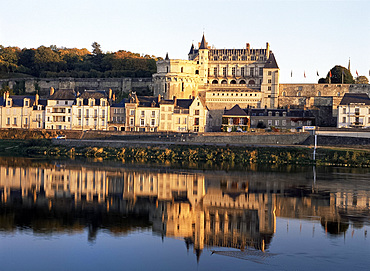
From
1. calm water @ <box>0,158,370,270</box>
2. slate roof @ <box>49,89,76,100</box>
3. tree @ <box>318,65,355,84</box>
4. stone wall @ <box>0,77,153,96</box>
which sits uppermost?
tree @ <box>318,65,355,84</box>

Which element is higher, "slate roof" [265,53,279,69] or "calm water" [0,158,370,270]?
"slate roof" [265,53,279,69]

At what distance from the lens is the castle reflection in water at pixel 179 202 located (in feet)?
70.8

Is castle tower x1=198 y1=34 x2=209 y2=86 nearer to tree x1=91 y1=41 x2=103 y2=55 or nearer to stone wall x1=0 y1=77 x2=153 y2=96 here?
stone wall x1=0 y1=77 x2=153 y2=96

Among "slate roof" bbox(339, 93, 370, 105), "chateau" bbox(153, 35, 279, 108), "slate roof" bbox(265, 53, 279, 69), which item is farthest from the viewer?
"slate roof" bbox(265, 53, 279, 69)

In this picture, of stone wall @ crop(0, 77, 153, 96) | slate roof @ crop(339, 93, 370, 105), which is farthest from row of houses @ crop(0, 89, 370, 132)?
stone wall @ crop(0, 77, 153, 96)

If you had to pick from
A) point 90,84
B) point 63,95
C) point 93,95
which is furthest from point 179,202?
point 90,84

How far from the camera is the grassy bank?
138ft

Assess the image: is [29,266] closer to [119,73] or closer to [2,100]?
[2,100]

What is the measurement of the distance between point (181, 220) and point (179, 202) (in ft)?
11.9

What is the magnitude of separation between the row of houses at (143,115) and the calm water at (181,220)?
20648 mm

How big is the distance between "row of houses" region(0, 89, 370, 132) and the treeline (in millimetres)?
16285

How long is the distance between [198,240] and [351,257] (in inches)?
208

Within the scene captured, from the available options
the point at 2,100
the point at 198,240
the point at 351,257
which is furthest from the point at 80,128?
the point at 351,257

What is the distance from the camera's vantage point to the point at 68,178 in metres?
32.7
